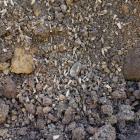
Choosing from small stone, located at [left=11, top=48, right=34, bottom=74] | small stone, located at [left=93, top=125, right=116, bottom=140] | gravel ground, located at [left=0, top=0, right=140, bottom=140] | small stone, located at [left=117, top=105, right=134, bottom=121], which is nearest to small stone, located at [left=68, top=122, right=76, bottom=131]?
gravel ground, located at [left=0, top=0, right=140, bottom=140]

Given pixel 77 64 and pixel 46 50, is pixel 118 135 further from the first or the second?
pixel 46 50

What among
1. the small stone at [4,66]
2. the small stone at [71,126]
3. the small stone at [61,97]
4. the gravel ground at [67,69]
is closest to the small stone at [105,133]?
the gravel ground at [67,69]

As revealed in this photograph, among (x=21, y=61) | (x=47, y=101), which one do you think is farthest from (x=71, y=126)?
(x=21, y=61)

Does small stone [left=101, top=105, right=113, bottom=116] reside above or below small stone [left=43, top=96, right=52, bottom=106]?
below

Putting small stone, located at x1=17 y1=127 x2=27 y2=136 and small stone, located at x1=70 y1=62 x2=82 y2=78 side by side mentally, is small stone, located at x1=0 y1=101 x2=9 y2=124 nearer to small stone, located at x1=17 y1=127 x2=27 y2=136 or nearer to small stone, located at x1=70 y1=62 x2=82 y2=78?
small stone, located at x1=17 y1=127 x2=27 y2=136

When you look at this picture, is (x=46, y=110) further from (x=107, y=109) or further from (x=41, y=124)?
(x=107, y=109)

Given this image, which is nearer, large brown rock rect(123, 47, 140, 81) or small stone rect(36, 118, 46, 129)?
small stone rect(36, 118, 46, 129)
